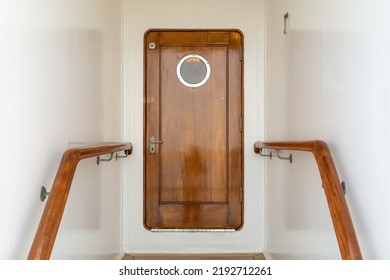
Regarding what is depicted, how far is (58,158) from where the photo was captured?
1693mm

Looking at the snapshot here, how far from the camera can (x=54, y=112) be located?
5.46ft

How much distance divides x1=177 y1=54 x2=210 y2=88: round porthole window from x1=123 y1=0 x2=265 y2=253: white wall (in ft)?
1.06

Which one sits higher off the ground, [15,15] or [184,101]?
[15,15]

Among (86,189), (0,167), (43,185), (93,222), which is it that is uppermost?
(0,167)

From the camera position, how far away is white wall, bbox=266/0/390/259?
1256 mm

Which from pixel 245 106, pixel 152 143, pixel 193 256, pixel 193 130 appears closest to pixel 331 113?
pixel 245 106

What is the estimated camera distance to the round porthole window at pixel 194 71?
3.33 m

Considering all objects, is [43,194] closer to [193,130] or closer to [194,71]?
[193,130]

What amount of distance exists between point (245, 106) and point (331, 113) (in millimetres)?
1650

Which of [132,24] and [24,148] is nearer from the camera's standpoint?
[24,148]

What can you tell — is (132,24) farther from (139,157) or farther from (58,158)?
(58,158)

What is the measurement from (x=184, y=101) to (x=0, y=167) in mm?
2280

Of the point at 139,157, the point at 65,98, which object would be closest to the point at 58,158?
the point at 65,98

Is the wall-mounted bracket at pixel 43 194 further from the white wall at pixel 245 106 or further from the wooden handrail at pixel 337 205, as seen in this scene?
the white wall at pixel 245 106
